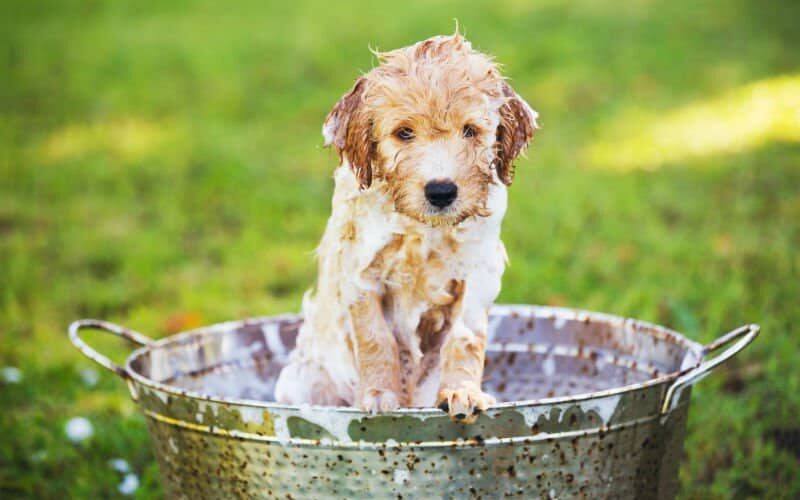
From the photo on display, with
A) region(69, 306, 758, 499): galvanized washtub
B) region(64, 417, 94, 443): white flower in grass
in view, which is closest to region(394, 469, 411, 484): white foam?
region(69, 306, 758, 499): galvanized washtub

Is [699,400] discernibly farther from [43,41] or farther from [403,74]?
[43,41]

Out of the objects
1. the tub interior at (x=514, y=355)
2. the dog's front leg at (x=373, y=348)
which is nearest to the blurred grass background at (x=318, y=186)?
the tub interior at (x=514, y=355)

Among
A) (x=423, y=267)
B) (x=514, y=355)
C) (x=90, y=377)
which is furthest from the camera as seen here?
(x=90, y=377)

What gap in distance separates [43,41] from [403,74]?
866cm

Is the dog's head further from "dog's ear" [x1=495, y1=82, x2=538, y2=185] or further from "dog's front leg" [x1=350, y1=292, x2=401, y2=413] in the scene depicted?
"dog's front leg" [x1=350, y1=292, x2=401, y2=413]

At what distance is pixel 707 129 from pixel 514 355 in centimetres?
412

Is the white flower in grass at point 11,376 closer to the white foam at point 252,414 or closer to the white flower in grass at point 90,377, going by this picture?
the white flower in grass at point 90,377

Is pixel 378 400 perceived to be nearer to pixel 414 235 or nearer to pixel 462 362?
pixel 462 362

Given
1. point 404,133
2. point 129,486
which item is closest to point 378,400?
point 404,133

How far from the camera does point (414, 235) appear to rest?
2.46 m

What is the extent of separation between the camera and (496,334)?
3275 millimetres

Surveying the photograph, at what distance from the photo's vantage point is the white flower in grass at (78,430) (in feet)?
11.6

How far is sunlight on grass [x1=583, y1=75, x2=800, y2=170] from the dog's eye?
432cm

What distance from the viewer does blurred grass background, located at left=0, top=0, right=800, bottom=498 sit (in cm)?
380
